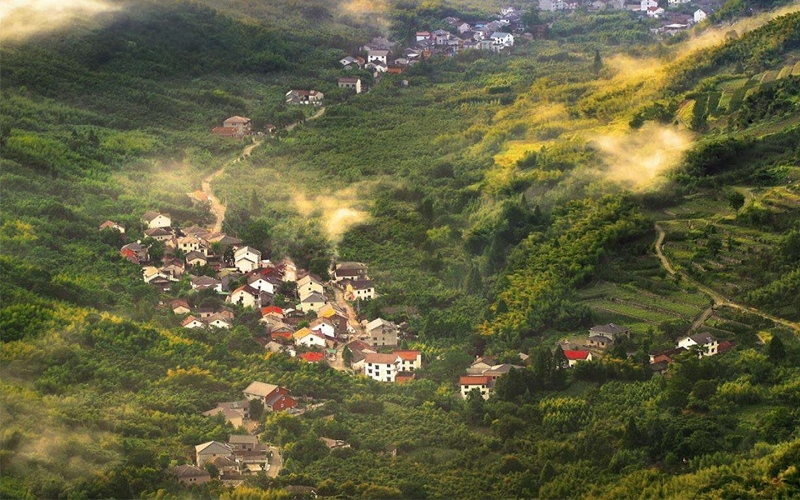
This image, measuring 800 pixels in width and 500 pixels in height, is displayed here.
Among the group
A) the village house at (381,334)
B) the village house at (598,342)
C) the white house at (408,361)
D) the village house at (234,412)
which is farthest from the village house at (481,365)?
the village house at (234,412)

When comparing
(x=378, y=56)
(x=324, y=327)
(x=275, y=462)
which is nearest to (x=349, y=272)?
(x=324, y=327)

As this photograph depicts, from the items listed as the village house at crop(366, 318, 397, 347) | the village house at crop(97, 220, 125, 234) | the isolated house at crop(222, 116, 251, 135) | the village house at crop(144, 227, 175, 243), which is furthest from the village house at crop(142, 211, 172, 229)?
the isolated house at crop(222, 116, 251, 135)

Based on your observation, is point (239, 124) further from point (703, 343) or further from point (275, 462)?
point (275, 462)

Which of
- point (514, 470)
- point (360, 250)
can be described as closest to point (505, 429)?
point (514, 470)

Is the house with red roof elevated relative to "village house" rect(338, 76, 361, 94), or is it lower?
elevated

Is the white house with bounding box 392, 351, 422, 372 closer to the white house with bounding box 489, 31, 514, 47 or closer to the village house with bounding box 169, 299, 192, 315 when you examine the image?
the village house with bounding box 169, 299, 192, 315
